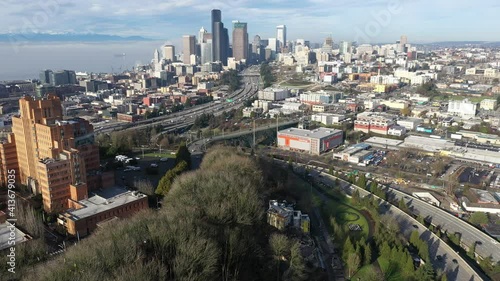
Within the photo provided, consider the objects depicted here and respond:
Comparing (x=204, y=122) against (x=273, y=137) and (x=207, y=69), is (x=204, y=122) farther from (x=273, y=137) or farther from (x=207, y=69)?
(x=207, y=69)

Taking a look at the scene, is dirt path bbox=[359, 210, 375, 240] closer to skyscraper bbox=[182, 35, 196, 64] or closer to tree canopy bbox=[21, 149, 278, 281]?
tree canopy bbox=[21, 149, 278, 281]

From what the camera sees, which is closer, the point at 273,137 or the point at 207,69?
the point at 273,137

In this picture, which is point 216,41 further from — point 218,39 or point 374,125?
point 374,125

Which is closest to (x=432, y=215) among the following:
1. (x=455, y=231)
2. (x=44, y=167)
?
(x=455, y=231)

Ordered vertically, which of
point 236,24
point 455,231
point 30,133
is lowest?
point 455,231

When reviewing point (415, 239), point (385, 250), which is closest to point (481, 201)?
point (415, 239)

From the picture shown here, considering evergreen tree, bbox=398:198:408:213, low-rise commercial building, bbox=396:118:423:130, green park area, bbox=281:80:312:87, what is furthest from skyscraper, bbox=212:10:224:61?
evergreen tree, bbox=398:198:408:213

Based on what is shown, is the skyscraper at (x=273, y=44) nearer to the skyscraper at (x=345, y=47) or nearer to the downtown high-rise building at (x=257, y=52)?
the downtown high-rise building at (x=257, y=52)
